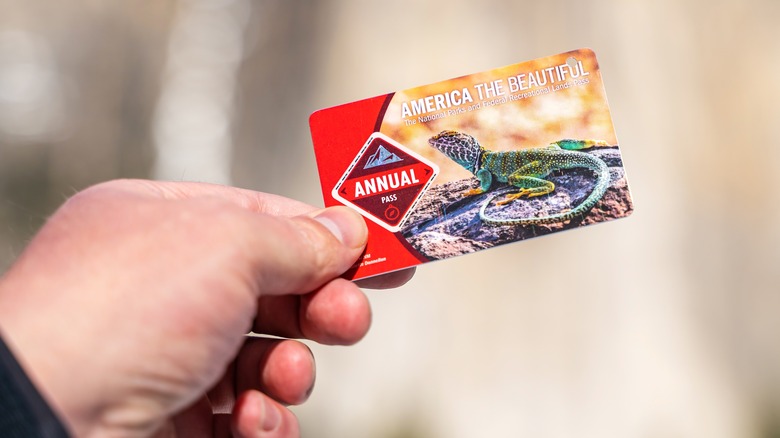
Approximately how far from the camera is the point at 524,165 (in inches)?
35.7

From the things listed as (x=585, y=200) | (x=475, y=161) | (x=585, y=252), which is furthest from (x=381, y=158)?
(x=585, y=252)

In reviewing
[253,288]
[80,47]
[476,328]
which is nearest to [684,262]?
[476,328]

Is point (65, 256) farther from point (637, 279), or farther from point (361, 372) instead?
point (637, 279)

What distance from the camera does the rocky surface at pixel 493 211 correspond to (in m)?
0.88

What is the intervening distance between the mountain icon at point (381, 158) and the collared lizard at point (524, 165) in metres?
0.06

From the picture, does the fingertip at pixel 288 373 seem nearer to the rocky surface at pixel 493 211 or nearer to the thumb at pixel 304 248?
the thumb at pixel 304 248

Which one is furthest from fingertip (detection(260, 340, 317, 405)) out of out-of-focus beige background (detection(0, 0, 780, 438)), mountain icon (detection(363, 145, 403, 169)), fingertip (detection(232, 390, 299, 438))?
out-of-focus beige background (detection(0, 0, 780, 438))

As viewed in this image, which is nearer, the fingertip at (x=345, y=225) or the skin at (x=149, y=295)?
the skin at (x=149, y=295)

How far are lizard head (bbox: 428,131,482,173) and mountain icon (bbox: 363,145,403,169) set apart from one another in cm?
6

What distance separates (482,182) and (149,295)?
1.62ft

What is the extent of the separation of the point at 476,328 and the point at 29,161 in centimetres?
269

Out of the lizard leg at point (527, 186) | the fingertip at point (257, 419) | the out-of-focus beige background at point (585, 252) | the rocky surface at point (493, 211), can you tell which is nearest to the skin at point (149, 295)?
the fingertip at point (257, 419)

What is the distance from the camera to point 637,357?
2230mm

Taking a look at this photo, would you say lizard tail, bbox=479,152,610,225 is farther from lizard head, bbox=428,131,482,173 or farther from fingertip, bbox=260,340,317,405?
fingertip, bbox=260,340,317,405
